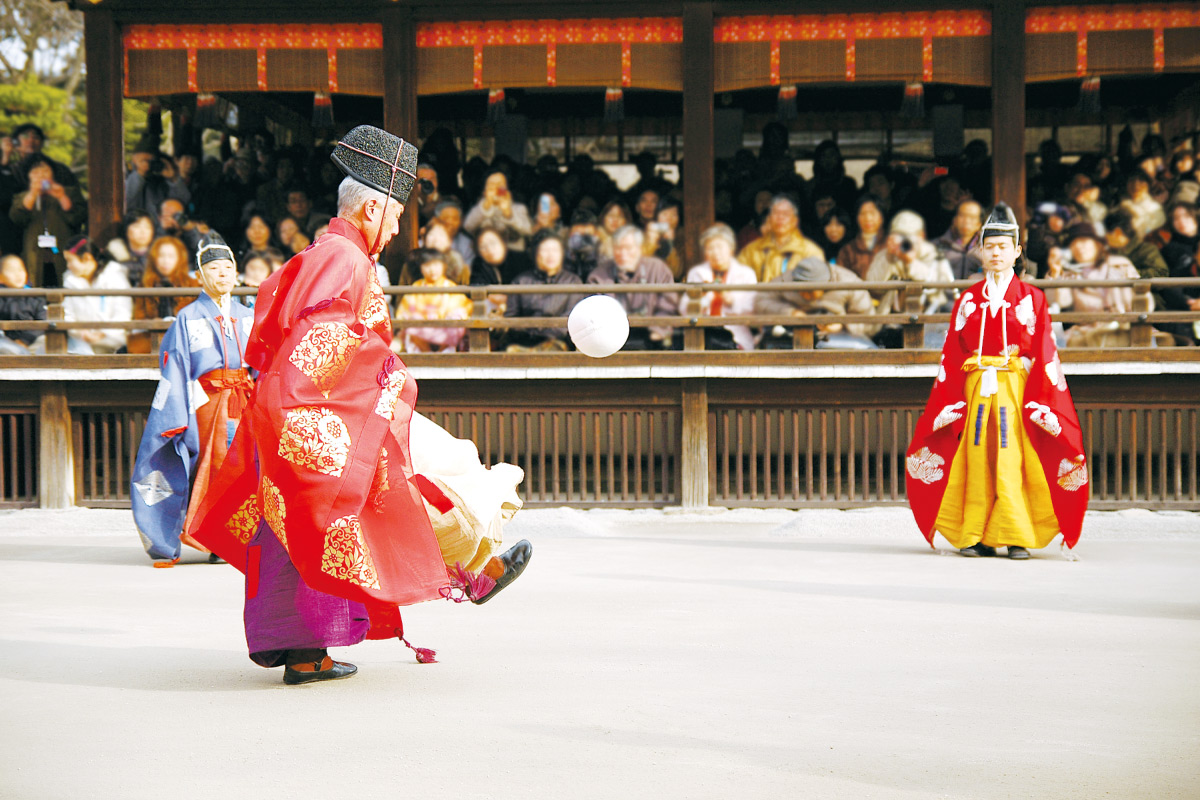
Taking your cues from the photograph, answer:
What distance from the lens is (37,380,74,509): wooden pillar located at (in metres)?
8.84

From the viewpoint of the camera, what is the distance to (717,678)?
12.8 feet

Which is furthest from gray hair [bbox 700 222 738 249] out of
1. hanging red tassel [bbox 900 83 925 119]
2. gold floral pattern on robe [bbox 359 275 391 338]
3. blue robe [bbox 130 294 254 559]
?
gold floral pattern on robe [bbox 359 275 391 338]

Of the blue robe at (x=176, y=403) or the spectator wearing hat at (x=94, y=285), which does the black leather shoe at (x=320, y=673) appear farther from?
the spectator wearing hat at (x=94, y=285)

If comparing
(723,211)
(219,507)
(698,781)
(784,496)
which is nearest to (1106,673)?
(698,781)

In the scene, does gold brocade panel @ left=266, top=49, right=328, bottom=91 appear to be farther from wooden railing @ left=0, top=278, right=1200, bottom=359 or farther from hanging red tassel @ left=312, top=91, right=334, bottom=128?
wooden railing @ left=0, top=278, right=1200, bottom=359

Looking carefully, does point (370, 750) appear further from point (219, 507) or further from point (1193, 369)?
point (1193, 369)

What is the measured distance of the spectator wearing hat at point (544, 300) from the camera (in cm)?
901

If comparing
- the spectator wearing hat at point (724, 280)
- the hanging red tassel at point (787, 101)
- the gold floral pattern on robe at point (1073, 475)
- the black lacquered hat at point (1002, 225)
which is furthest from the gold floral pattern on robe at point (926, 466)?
the hanging red tassel at point (787, 101)

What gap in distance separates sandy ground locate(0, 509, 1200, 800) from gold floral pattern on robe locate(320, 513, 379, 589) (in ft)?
1.14

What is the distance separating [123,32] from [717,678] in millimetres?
8187

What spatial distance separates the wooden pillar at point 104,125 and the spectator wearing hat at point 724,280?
4.35 meters

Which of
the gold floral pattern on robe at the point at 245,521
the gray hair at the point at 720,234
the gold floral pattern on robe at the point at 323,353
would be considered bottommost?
the gold floral pattern on robe at the point at 245,521

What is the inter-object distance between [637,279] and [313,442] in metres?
5.57

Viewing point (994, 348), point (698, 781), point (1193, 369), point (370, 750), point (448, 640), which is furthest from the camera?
point (1193, 369)
